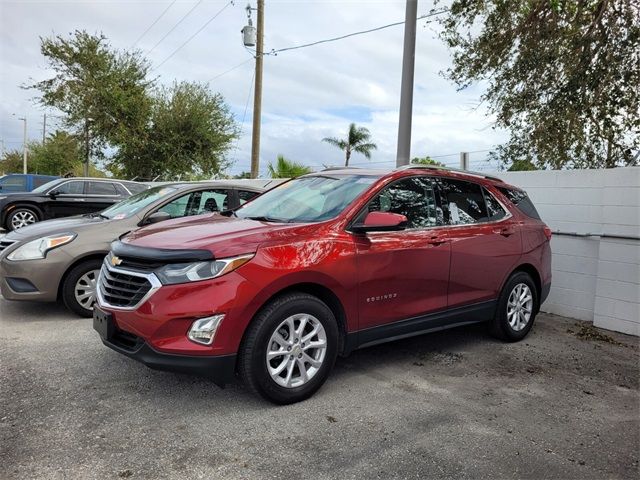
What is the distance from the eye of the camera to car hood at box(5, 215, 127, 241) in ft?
18.3

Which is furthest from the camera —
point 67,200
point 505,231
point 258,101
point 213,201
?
point 258,101

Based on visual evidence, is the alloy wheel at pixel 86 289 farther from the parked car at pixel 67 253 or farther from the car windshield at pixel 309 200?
the car windshield at pixel 309 200

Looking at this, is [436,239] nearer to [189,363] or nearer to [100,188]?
[189,363]

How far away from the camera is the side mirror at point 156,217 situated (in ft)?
19.1

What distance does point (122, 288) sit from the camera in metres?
3.62

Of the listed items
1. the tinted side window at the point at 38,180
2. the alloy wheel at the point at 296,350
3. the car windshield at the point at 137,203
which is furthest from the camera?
the tinted side window at the point at 38,180

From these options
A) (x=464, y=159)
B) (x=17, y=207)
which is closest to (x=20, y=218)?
(x=17, y=207)

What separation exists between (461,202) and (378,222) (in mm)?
1460

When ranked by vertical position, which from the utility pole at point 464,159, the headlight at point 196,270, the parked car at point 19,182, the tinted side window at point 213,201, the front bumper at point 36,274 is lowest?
the front bumper at point 36,274

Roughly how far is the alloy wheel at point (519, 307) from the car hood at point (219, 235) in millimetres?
2671

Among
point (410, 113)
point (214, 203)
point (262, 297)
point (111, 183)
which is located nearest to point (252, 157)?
point (111, 183)

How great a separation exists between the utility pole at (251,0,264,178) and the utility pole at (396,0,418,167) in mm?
9240

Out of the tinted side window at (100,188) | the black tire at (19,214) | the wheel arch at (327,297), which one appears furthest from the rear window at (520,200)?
the black tire at (19,214)

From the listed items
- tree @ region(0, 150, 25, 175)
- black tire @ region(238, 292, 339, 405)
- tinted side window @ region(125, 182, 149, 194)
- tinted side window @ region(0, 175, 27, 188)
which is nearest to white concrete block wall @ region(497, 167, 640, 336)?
black tire @ region(238, 292, 339, 405)
